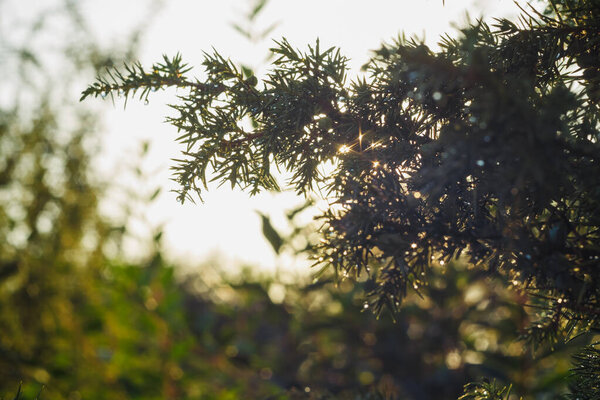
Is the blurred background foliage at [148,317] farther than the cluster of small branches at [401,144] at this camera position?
Yes

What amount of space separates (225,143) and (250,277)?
0.64 m

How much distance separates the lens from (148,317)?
0.93 metres

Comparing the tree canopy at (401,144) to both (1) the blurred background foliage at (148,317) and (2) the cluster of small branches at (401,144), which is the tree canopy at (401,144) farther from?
(1) the blurred background foliage at (148,317)

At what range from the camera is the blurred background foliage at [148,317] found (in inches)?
34.1

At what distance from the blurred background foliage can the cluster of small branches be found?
447 millimetres

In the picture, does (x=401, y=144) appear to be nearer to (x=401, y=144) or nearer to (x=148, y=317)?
(x=401, y=144)

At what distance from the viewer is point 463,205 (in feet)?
1.05

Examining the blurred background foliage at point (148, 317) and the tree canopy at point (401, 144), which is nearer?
the tree canopy at point (401, 144)

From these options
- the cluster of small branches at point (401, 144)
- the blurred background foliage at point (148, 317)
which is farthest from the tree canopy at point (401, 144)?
the blurred background foliage at point (148, 317)

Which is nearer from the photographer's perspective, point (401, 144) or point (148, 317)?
point (401, 144)

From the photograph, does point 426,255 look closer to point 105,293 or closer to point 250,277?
point 250,277

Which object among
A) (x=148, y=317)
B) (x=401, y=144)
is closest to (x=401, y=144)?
(x=401, y=144)

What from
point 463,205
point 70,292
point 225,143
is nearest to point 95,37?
point 70,292

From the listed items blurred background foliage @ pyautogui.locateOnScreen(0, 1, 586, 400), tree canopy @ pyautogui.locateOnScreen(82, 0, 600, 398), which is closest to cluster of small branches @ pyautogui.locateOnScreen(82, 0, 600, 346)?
tree canopy @ pyautogui.locateOnScreen(82, 0, 600, 398)
